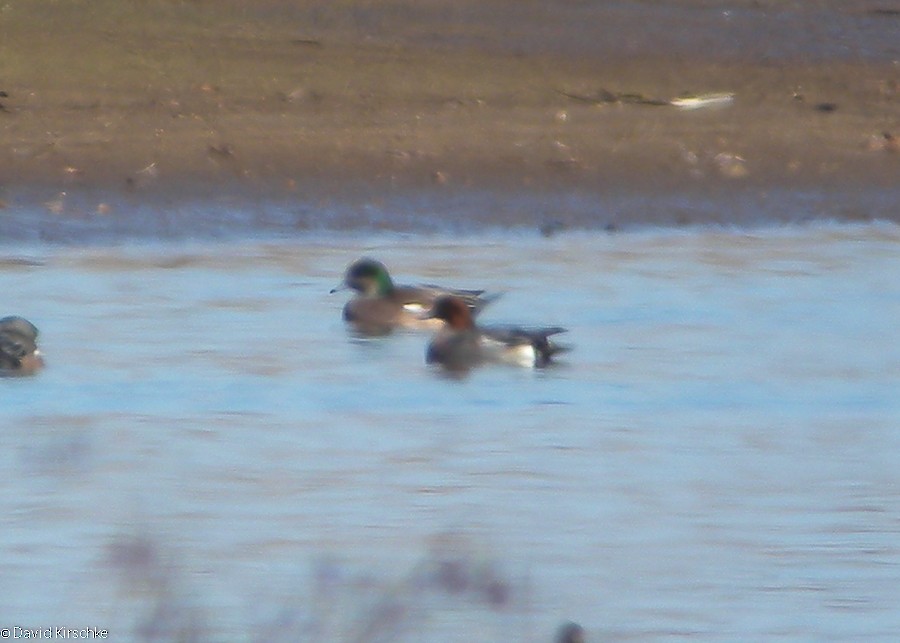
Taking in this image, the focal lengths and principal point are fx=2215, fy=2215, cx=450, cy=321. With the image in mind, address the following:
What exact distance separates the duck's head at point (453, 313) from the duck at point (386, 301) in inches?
4.3

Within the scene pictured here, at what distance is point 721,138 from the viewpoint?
12.2m

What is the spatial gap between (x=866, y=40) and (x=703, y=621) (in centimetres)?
1000

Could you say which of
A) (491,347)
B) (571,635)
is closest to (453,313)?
(491,347)

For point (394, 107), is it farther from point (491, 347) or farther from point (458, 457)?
point (458, 457)

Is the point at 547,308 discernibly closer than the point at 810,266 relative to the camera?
Yes

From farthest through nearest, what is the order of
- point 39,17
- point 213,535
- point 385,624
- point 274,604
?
point 39,17 < point 213,535 < point 274,604 < point 385,624

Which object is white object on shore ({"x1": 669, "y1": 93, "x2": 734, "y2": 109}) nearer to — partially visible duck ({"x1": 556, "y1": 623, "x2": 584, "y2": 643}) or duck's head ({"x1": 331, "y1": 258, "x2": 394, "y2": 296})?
duck's head ({"x1": 331, "y1": 258, "x2": 394, "y2": 296})

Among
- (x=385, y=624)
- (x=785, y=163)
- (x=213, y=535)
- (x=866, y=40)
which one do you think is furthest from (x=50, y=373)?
(x=866, y=40)

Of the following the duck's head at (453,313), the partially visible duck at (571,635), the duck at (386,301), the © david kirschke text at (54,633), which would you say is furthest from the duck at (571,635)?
the duck at (386,301)

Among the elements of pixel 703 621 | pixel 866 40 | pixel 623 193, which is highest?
pixel 866 40

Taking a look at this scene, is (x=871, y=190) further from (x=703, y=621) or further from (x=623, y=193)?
(x=703, y=621)

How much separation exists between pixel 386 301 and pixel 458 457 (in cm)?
273

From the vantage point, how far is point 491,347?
811cm

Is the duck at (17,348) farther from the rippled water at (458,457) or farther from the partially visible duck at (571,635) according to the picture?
the partially visible duck at (571,635)
